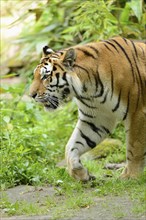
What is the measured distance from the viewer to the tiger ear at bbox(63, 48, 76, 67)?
632 centimetres

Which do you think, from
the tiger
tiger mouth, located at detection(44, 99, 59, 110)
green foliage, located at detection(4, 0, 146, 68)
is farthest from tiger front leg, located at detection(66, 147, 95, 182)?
green foliage, located at detection(4, 0, 146, 68)

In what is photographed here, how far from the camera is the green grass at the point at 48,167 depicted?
18.1 ft

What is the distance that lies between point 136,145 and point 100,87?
672 millimetres

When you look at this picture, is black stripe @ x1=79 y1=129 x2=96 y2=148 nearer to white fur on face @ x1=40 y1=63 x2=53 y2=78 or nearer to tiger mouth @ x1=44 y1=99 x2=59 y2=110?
tiger mouth @ x1=44 y1=99 x2=59 y2=110

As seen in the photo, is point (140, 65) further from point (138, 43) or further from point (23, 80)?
point (23, 80)

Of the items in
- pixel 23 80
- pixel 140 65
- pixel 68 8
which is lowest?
pixel 23 80

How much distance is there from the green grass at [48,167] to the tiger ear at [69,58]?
45.1 inches

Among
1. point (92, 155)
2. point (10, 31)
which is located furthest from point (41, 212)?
point (10, 31)

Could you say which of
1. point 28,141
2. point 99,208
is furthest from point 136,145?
point 28,141

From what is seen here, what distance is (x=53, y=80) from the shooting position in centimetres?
641

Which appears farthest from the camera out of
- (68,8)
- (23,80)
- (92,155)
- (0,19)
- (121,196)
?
(0,19)

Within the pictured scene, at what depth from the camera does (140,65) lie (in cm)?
654

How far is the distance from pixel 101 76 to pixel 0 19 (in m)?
10.1

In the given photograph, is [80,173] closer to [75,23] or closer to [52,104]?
[52,104]
